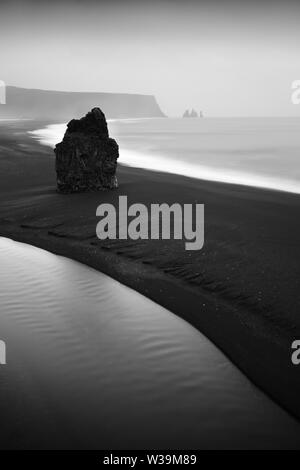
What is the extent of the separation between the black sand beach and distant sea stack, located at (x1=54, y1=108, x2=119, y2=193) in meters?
0.66

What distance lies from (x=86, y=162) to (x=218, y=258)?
32.7 ft

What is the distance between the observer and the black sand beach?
7.64 m

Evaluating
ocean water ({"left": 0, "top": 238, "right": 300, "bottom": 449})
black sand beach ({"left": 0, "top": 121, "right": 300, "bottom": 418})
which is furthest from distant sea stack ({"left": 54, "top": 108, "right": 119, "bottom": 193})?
ocean water ({"left": 0, "top": 238, "right": 300, "bottom": 449})

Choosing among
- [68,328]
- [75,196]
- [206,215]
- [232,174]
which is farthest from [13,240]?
[232,174]

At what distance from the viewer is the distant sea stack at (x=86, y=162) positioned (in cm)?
1905

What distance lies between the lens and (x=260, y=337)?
777 centimetres

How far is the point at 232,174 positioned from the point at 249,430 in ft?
89.4

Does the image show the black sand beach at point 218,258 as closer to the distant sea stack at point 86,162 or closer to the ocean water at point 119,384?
the ocean water at point 119,384

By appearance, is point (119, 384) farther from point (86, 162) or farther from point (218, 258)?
point (86, 162)

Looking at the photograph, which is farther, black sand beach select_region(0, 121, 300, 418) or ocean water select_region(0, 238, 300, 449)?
black sand beach select_region(0, 121, 300, 418)

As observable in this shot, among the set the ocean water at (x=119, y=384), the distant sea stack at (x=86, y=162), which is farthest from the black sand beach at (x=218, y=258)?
the distant sea stack at (x=86, y=162)

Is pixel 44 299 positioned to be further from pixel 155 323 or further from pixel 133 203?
pixel 133 203

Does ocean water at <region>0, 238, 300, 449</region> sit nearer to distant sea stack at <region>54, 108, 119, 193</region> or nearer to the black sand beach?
the black sand beach

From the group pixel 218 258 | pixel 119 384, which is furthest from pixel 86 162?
pixel 119 384
